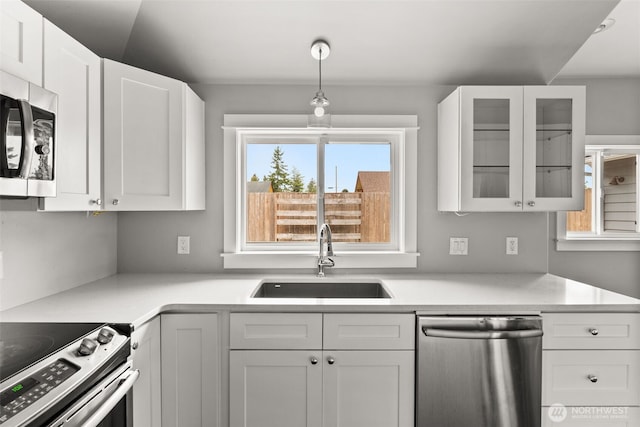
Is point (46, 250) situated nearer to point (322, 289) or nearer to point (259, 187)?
point (259, 187)

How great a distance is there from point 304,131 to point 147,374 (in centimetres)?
160

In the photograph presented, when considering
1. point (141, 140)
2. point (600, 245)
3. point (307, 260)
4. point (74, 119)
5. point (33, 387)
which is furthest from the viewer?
point (600, 245)

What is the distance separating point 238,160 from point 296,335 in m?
1.20

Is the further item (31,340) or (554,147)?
(554,147)

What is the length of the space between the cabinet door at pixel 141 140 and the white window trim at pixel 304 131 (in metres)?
0.43

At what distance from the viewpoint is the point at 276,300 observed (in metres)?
1.75

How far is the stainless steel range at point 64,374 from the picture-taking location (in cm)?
89

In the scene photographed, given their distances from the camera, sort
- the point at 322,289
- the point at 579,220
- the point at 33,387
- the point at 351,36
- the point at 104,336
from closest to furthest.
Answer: the point at 33,387 < the point at 104,336 < the point at 351,36 < the point at 322,289 < the point at 579,220

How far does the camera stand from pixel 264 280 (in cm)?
221

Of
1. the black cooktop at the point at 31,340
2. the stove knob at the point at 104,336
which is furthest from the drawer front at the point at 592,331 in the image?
the black cooktop at the point at 31,340

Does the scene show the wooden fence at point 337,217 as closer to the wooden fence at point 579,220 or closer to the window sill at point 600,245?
the window sill at point 600,245

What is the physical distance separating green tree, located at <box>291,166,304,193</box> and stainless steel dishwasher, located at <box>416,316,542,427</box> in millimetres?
1212

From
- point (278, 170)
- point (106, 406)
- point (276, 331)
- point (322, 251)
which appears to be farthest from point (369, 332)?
point (278, 170)

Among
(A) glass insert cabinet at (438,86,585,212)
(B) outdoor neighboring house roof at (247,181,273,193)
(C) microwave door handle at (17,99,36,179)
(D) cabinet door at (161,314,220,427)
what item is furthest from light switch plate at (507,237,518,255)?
(C) microwave door handle at (17,99,36,179)
